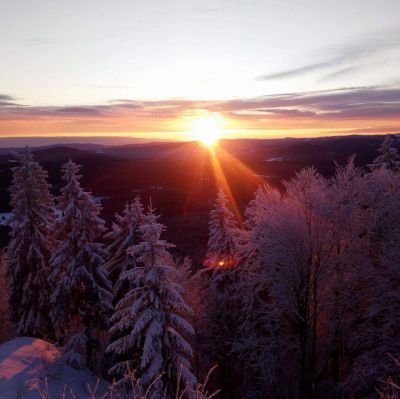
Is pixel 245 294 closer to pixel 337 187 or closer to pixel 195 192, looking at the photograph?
pixel 337 187

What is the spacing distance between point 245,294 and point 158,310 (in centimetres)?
685

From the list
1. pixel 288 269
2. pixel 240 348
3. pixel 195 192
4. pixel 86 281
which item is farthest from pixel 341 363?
pixel 195 192

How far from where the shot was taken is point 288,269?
696 inches

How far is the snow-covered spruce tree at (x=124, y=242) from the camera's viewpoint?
20438 millimetres

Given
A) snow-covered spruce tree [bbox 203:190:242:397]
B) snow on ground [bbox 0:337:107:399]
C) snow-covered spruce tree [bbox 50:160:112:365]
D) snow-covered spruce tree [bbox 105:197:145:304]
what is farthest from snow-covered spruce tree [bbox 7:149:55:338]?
snow-covered spruce tree [bbox 203:190:242:397]

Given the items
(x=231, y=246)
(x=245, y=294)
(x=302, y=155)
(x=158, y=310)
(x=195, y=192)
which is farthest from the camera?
(x=302, y=155)

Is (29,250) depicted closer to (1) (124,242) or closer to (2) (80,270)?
(2) (80,270)

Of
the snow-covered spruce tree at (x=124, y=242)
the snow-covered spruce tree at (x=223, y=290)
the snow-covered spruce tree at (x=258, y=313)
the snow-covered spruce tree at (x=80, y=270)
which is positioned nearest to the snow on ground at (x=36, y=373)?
the snow-covered spruce tree at (x=80, y=270)

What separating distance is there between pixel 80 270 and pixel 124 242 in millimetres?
2692

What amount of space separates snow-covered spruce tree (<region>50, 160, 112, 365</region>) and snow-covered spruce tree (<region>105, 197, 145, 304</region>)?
0.57m

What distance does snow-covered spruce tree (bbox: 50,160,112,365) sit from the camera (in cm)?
2088

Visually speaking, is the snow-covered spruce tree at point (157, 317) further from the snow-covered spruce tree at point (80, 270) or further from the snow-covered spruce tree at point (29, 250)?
the snow-covered spruce tree at point (29, 250)

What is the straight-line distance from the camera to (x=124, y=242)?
20453 mm

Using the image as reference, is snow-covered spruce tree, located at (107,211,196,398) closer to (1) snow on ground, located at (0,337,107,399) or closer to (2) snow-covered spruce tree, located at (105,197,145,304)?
(1) snow on ground, located at (0,337,107,399)
